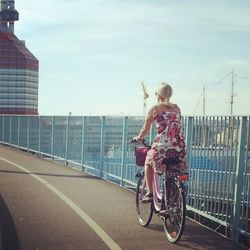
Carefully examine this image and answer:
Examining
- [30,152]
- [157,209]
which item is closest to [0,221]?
[157,209]

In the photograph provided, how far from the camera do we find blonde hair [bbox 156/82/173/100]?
22.3ft

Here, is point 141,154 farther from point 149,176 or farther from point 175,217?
point 175,217

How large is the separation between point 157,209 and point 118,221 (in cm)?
103

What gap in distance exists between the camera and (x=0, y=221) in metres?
7.45

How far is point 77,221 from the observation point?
758cm

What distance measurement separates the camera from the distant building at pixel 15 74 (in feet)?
444

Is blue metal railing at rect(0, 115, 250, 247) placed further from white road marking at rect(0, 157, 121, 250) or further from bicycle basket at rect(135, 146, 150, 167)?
white road marking at rect(0, 157, 121, 250)

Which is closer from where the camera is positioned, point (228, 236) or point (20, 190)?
point (228, 236)

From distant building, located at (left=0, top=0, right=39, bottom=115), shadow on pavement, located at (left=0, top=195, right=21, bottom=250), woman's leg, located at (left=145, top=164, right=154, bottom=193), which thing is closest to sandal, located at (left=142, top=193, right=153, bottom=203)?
woman's leg, located at (left=145, top=164, right=154, bottom=193)

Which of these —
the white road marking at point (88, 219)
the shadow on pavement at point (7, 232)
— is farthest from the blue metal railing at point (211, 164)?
the shadow on pavement at point (7, 232)

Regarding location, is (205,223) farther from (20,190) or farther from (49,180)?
(49,180)

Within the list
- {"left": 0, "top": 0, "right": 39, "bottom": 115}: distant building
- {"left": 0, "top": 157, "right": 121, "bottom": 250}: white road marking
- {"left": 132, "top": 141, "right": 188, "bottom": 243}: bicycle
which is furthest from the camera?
{"left": 0, "top": 0, "right": 39, "bottom": 115}: distant building

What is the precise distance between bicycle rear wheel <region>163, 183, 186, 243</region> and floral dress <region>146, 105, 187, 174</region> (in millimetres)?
308

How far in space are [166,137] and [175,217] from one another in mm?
1001
